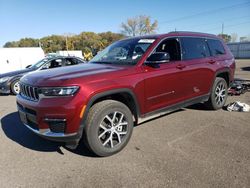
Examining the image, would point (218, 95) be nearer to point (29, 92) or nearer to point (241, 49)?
point (29, 92)

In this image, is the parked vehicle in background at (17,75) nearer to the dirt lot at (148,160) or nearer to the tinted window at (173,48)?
the dirt lot at (148,160)

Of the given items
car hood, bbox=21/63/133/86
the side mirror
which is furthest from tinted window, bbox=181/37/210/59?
car hood, bbox=21/63/133/86

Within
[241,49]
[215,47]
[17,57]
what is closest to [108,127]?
[215,47]

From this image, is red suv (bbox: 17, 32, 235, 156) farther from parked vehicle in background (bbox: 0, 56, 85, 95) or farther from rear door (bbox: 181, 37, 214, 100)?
parked vehicle in background (bbox: 0, 56, 85, 95)

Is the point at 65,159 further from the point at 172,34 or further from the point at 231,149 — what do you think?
the point at 172,34

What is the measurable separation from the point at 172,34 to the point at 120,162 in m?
2.76

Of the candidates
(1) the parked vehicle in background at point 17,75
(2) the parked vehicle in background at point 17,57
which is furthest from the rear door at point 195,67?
(2) the parked vehicle in background at point 17,57

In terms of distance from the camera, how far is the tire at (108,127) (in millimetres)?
3379

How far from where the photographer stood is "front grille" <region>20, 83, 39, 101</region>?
3.46 metres

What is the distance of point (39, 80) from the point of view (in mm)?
3479

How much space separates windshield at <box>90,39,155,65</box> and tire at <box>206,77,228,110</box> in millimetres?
2346

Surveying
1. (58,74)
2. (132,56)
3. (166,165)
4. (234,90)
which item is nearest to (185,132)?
(166,165)

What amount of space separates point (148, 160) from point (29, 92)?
212 cm

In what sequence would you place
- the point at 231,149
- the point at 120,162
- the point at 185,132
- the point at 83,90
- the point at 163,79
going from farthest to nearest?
the point at 185,132 < the point at 163,79 < the point at 231,149 < the point at 120,162 < the point at 83,90
